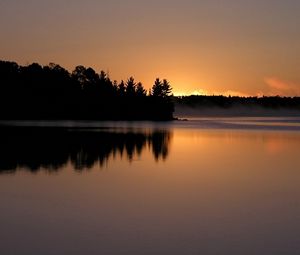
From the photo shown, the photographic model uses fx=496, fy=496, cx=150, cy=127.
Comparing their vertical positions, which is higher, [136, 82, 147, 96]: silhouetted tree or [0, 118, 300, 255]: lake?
[136, 82, 147, 96]: silhouetted tree

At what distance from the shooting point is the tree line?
13500cm

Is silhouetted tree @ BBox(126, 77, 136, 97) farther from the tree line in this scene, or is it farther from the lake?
the lake

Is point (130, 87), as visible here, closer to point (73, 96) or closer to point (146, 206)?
point (73, 96)

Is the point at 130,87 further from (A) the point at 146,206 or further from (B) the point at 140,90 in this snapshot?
(A) the point at 146,206

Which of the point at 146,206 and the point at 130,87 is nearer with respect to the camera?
the point at 146,206

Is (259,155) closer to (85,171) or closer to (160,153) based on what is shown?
(160,153)

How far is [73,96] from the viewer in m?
146

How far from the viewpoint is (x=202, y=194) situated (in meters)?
19.3

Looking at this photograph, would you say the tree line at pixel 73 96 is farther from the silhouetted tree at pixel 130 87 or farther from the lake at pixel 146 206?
the lake at pixel 146 206

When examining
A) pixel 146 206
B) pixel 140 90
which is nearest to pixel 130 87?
pixel 140 90

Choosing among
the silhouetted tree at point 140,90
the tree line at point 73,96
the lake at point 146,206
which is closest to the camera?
the lake at point 146,206

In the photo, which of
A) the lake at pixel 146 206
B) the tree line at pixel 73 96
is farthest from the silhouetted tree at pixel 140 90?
the lake at pixel 146 206

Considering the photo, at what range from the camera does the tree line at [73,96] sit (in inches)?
5315

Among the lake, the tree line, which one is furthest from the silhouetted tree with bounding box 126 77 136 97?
the lake
